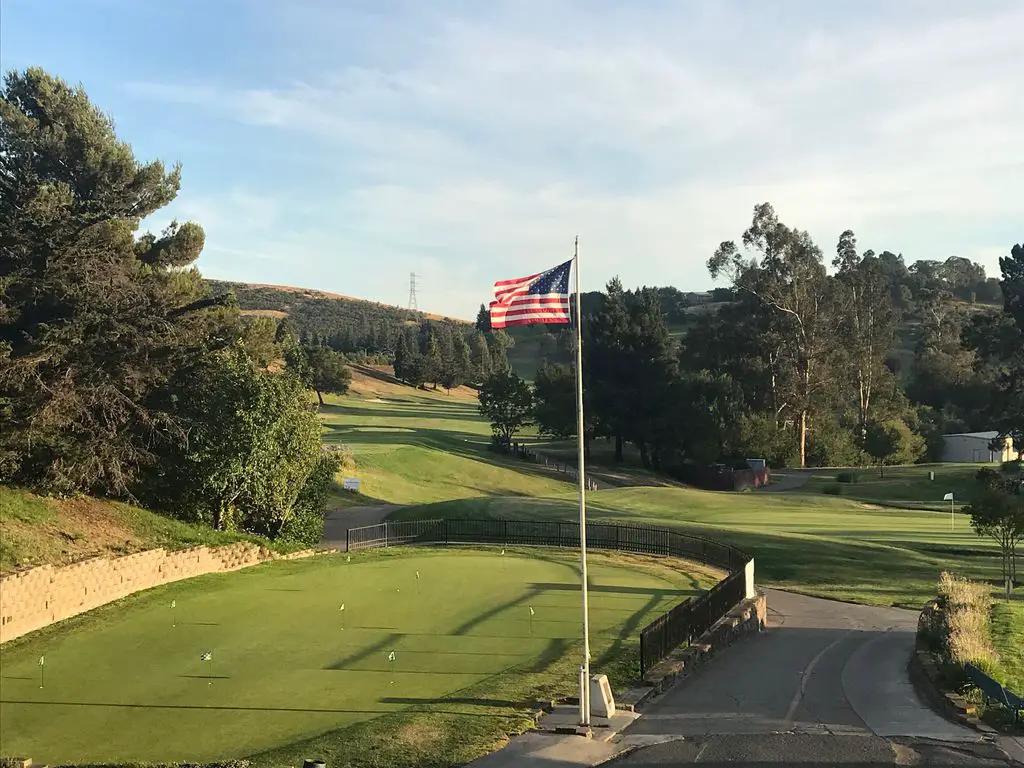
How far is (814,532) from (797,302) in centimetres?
4601

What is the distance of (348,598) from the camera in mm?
21406

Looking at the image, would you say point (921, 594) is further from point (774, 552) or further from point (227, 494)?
point (227, 494)

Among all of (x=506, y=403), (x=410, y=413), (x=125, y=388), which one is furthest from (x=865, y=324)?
(x=125, y=388)

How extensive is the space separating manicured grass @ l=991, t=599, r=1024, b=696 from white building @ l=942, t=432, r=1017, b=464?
228 feet

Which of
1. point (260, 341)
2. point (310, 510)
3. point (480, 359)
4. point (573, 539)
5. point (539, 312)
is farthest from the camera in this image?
point (480, 359)

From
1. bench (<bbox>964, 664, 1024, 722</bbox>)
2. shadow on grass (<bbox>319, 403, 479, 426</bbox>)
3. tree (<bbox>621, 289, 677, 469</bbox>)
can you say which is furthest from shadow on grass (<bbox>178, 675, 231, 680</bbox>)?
shadow on grass (<bbox>319, 403, 479, 426</bbox>)

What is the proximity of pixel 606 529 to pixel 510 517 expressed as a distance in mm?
6255

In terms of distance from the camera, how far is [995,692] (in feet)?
43.2

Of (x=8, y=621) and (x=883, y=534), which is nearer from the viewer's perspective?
(x=8, y=621)

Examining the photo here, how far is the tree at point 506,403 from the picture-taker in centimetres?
7700

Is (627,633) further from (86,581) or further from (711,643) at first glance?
(86,581)

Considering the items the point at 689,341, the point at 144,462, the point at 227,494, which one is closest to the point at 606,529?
the point at 227,494

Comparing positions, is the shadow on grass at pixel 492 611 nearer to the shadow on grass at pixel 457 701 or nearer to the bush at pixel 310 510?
the shadow on grass at pixel 457 701

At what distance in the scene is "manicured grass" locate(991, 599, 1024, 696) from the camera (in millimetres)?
16734
